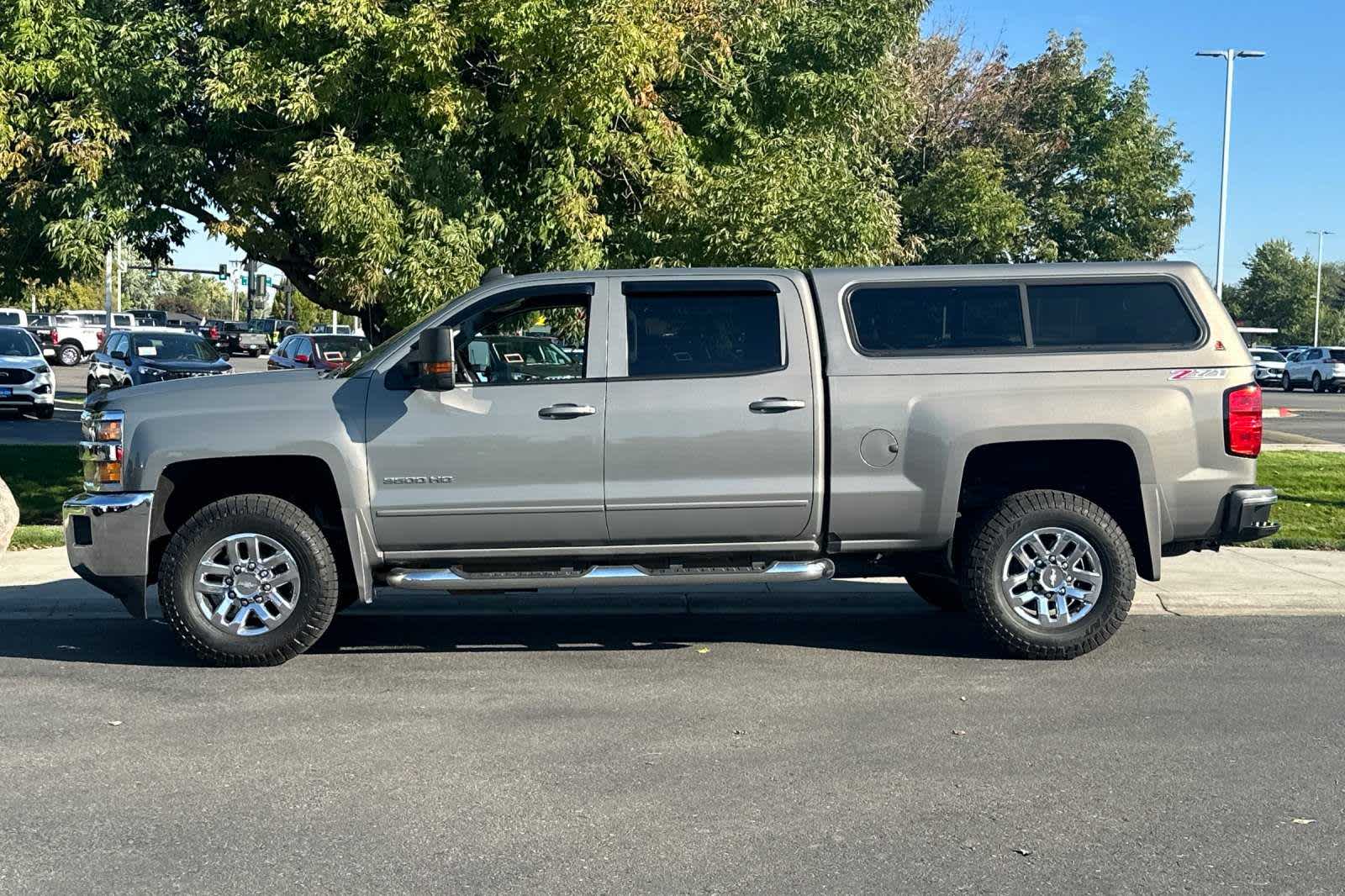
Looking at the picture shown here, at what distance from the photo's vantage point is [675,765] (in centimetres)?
559

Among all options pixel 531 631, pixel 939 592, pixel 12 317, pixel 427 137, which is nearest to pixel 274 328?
pixel 12 317

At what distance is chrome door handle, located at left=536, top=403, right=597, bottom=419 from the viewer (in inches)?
287

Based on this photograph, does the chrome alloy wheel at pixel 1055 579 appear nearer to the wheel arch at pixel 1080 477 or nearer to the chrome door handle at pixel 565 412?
the wheel arch at pixel 1080 477

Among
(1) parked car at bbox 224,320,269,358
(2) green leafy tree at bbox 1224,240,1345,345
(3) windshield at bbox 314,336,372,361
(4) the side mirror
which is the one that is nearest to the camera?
(4) the side mirror

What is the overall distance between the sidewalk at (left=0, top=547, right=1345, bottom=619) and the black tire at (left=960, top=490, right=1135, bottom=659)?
1.55m

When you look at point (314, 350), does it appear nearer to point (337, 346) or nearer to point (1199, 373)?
point (337, 346)

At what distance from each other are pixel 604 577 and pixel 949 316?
2284 mm

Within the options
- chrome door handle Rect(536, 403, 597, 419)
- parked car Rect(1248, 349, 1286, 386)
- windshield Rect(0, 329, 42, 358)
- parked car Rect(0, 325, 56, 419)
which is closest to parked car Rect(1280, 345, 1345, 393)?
parked car Rect(1248, 349, 1286, 386)

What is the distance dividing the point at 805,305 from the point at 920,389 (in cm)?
75

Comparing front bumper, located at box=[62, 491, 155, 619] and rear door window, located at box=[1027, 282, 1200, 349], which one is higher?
rear door window, located at box=[1027, 282, 1200, 349]

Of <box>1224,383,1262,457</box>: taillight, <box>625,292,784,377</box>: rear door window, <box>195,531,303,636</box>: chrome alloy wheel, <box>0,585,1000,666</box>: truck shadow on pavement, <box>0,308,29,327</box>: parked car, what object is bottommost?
<box>0,585,1000,666</box>: truck shadow on pavement

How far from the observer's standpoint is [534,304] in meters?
7.68

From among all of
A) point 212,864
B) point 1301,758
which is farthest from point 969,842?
point 212,864

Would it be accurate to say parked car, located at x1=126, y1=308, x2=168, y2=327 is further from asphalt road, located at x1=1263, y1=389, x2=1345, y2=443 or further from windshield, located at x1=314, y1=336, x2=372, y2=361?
asphalt road, located at x1=1263, y1=389, x2=1345, y2=443
